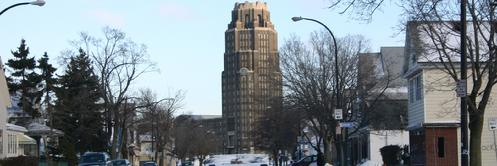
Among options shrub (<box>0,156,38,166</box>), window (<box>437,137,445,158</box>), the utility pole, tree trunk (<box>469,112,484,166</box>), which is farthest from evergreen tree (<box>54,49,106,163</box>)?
the utility pole

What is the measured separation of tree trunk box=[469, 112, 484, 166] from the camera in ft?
79.0

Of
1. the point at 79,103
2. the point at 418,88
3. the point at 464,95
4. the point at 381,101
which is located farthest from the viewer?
the point at 79,103

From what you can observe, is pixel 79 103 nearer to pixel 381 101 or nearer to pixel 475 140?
pixel 381 101

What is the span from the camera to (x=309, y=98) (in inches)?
2053

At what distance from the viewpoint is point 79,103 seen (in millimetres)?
68000

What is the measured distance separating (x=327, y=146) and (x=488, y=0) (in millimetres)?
36588

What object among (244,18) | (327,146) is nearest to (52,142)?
(327,146)

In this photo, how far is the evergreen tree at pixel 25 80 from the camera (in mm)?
67938

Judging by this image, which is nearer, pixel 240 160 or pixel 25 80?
pixel 240 160

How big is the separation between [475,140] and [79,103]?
48817 mm

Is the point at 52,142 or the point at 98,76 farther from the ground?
the point at 98,76

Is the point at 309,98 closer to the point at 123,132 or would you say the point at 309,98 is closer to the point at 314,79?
the point at 314,79

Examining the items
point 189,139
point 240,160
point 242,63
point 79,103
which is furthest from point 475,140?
point 242,63

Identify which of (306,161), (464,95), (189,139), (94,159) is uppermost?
(464,95)
